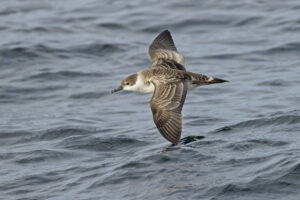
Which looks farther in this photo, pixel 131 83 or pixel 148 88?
pixel 131 83

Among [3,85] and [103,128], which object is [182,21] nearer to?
[3,85]

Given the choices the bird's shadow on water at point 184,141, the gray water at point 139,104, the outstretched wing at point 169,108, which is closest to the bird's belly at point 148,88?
the outstretched wing at point 169,108

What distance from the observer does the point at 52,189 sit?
7871mm

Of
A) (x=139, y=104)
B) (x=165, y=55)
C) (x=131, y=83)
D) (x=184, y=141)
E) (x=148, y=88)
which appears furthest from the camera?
(x=139, y=104)

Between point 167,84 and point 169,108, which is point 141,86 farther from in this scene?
point 169,108

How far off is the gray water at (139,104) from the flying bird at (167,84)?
40 cm

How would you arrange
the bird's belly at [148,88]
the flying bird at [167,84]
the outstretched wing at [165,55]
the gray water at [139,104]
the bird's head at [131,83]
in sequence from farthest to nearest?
the outstretched wing at [165,55], the bird's head at [131,83], the bird's belly at [148,88], the flying bird at [167,84], the gray water at [139,104]

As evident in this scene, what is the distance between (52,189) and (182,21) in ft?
30.0

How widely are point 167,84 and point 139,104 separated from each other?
2717 mm

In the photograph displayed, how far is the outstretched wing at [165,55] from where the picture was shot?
410 inches

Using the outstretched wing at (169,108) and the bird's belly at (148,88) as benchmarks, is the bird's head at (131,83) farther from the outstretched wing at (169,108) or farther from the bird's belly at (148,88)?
the outstretched wing at (169,108)

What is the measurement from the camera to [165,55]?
10.7 metres

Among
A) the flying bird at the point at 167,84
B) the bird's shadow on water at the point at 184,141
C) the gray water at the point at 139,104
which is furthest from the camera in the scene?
the bird's shadow on water at the point at 184,141

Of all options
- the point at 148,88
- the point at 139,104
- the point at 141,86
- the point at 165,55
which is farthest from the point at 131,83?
the point at 139,104
